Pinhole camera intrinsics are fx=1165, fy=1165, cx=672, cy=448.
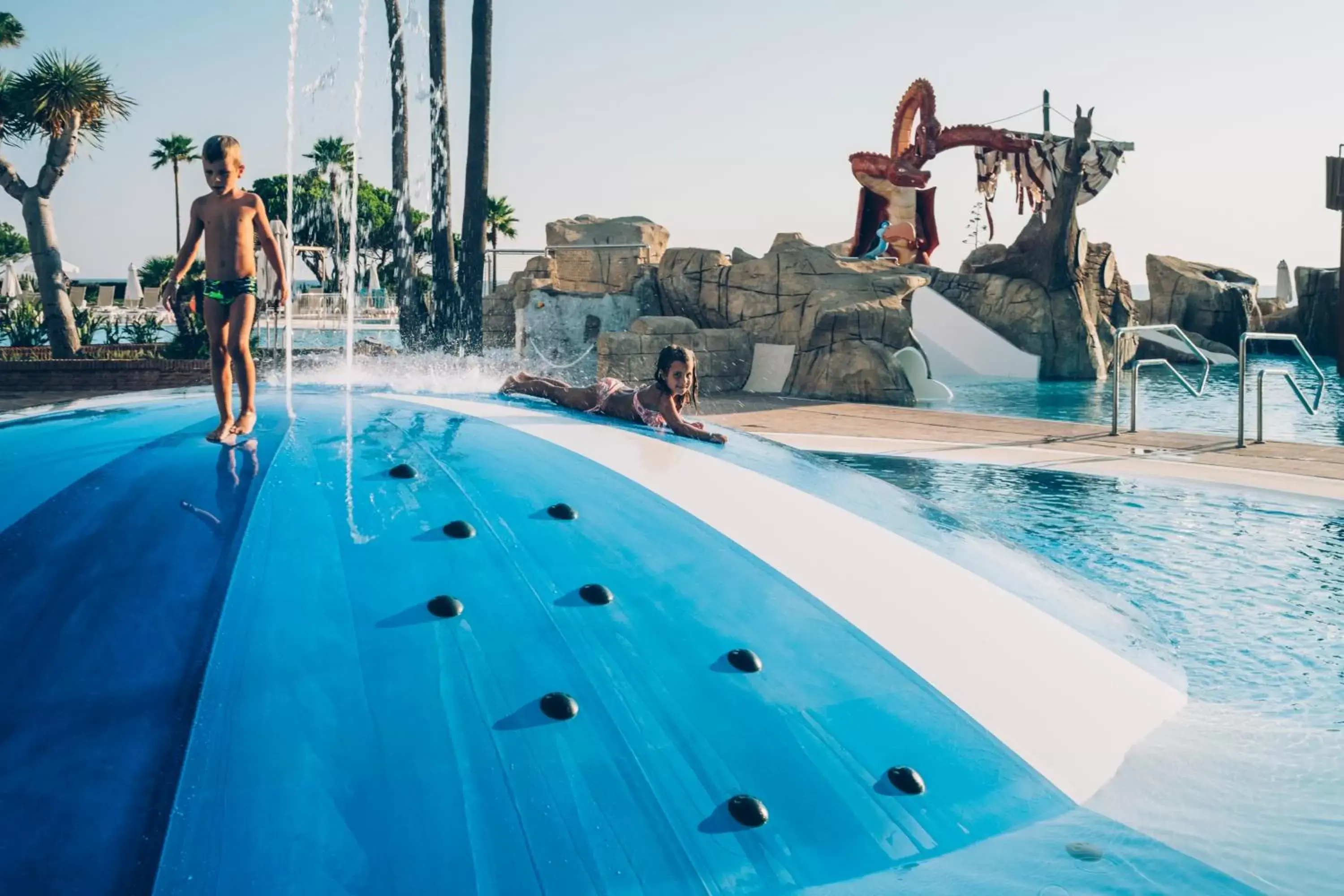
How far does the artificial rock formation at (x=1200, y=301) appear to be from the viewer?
44.7 m

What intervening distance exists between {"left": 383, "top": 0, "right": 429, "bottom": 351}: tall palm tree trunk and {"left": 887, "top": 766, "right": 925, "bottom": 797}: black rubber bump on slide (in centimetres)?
1646

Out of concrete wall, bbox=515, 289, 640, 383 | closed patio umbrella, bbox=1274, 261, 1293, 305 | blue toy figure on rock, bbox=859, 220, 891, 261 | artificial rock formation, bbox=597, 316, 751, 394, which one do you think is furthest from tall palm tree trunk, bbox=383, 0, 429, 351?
closed patio umbrella, bbox=1274, 261, 1293, 305

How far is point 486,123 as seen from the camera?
19016mm

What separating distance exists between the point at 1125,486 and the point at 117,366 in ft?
48.3

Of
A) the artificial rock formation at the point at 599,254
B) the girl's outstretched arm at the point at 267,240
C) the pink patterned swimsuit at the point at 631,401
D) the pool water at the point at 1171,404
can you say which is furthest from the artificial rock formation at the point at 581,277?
the girl's outstretched arm at the point at 267,240

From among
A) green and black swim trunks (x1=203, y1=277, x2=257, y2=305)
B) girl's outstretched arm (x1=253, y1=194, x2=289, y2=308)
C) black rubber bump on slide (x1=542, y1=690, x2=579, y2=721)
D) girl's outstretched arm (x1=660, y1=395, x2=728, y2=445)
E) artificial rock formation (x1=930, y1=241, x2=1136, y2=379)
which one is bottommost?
black rubber bump on slide (x1=542, y1=690, x2=579, y2=721)

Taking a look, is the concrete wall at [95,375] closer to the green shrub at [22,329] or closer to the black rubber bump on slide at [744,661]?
the green shrub at [22,329]

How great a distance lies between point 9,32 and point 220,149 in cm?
2509

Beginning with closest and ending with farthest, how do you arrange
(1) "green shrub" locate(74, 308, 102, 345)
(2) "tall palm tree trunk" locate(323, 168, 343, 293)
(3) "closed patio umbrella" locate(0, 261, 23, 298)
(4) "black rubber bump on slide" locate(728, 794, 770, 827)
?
(4) "black rubber bump on slide" locate(728, 794, 770, 827), (1) "green shrub" locate(74, 308, 102, 345), (3) "closed patio umbrella" locate(0, 261, 23, 298), (2) "tall palm tree trunk" locate(323, 168, 343, 293)

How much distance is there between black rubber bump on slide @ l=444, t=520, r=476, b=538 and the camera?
3.27m

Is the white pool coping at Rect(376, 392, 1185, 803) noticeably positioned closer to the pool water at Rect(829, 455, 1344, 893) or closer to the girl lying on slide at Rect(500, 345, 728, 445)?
the pool water at Rect(829, 455, 1344, 893)

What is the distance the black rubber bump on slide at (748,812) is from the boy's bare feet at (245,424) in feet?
7.21

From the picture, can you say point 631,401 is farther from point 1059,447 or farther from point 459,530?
point 1059,447

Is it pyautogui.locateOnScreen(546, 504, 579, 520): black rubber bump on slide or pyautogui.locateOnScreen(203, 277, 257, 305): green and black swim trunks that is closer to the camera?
pyautogui.locateOnScreen(546, 504, 579, 520): black rubber bump on slide
